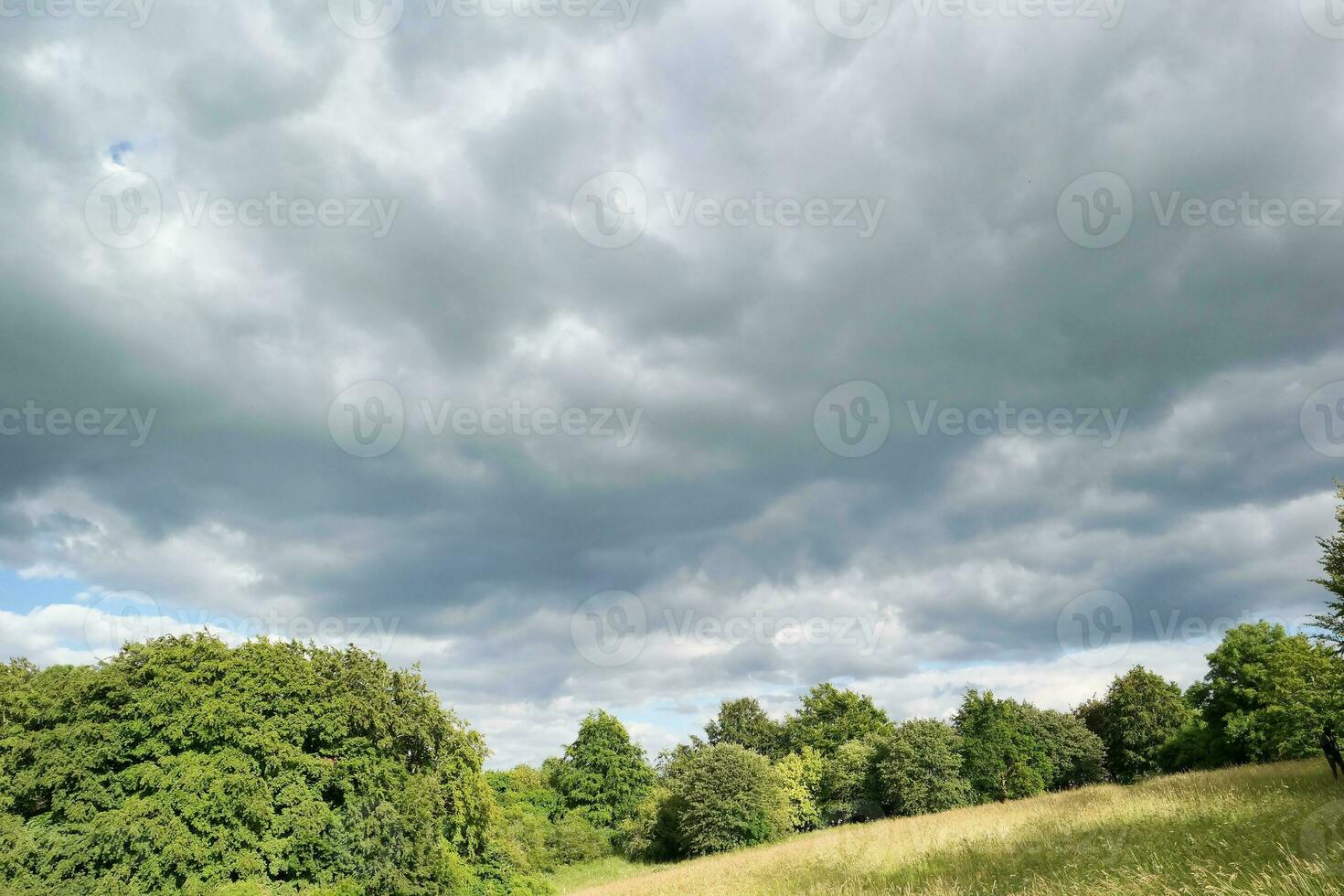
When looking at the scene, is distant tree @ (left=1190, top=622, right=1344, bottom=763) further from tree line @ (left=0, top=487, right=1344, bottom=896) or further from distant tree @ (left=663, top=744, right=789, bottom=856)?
distant tree @ (left=663, top=744, right=789, bottom=856)

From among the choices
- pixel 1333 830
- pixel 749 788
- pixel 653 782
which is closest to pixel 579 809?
pixel 653 782

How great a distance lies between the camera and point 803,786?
66.4 meters

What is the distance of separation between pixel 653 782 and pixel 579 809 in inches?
408

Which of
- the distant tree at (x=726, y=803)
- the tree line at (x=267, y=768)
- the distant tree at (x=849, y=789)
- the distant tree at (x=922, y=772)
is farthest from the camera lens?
the distant tree at (x=849, y=789)

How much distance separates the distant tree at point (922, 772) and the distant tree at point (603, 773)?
28.9 metres

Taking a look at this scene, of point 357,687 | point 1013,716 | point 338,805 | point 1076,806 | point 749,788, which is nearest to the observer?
point 1076,806

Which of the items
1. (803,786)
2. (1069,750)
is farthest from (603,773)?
(1069,750)

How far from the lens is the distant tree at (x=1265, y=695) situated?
Answer: 37875 mm

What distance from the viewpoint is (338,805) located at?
1329 inches

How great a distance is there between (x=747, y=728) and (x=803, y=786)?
40432mm

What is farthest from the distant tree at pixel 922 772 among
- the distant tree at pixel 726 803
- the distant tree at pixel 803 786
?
the distant tree at pixel 726 803

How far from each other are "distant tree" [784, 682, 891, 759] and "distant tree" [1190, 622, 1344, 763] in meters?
35.8

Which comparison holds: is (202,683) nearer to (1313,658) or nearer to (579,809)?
(579,809)

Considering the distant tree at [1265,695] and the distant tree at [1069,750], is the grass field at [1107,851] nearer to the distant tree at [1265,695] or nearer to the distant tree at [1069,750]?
the distant tree at [1265,695]
